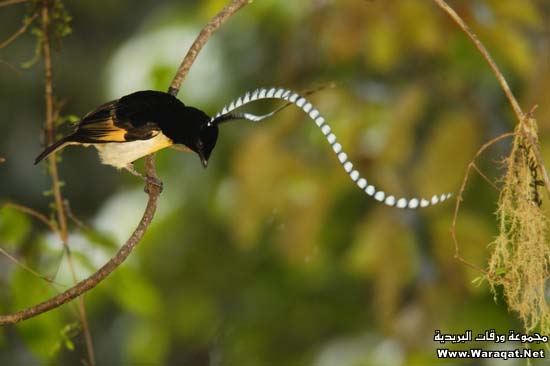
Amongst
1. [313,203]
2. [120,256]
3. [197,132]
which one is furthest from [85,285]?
[313,203]

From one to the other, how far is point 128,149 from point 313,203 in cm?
176

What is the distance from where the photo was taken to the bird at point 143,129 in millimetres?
2221

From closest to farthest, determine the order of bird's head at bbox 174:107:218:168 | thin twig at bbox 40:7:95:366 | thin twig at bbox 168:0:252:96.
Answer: thin twig at bbox 168:0:252:96
bird's head at bbox 174:107:218:168
thin twig at bbox 40:7:95:366

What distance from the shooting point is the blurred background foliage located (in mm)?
3740

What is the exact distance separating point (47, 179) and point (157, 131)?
5.29 m

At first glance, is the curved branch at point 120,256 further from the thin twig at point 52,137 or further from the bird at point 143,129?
the thin twig at point 52,137

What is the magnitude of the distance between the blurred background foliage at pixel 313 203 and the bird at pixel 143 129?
35cm

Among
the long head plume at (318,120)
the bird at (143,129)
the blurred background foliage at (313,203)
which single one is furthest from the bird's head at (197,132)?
the blurred background foliage at (313,203)

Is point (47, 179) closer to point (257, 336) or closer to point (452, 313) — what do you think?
point (257, 336)

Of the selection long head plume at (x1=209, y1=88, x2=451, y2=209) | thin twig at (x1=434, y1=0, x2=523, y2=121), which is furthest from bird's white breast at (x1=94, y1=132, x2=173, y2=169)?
thin twig at (x1=434, y1=0, x2=523, y2=121)

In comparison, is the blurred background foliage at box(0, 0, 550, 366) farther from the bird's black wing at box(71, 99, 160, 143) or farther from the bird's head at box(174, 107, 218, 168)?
the bird's head at box(174, 107, 218, 168)

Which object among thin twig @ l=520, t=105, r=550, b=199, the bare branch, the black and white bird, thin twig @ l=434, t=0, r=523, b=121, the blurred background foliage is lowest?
the bare branch

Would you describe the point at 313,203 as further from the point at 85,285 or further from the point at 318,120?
the point at 85,285

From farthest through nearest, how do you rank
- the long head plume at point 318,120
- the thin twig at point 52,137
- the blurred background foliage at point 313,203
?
the blurred background foliage at point 313,203 → the thin twig at point 52,137 → the long head plume at point 318,120
